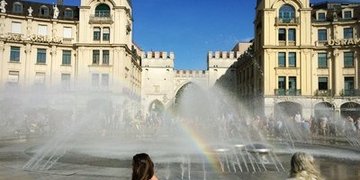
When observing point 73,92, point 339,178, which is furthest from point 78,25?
point 339,178

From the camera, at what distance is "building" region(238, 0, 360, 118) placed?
5212 centimetres

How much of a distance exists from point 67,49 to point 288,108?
3055 cm

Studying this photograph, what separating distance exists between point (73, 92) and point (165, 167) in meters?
42.5

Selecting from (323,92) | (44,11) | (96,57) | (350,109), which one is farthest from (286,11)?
(44,11)

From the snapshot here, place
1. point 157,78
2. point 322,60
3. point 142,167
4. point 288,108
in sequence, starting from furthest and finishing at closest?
point 157,78, point 322,60, point 288,108, point 142,167

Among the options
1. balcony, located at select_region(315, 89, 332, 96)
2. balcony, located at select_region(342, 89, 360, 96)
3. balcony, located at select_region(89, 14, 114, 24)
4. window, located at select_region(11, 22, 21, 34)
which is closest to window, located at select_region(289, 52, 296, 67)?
balcony, located at select_region(315, 89, 332, 96)

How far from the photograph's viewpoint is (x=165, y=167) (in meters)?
14.5

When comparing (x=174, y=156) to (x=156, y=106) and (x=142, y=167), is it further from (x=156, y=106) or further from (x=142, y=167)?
(x=156, y=106)

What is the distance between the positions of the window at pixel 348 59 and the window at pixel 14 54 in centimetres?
4264

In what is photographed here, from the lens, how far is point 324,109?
52656mm

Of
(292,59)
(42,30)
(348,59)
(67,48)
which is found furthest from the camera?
(67,48)

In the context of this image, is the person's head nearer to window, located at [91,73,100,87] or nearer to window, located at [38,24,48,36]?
window, located at [91,73,100,87]

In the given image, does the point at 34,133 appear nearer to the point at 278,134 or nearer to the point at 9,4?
the point at 278,134

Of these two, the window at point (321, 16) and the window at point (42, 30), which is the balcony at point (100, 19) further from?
the window at point (321, 16)
